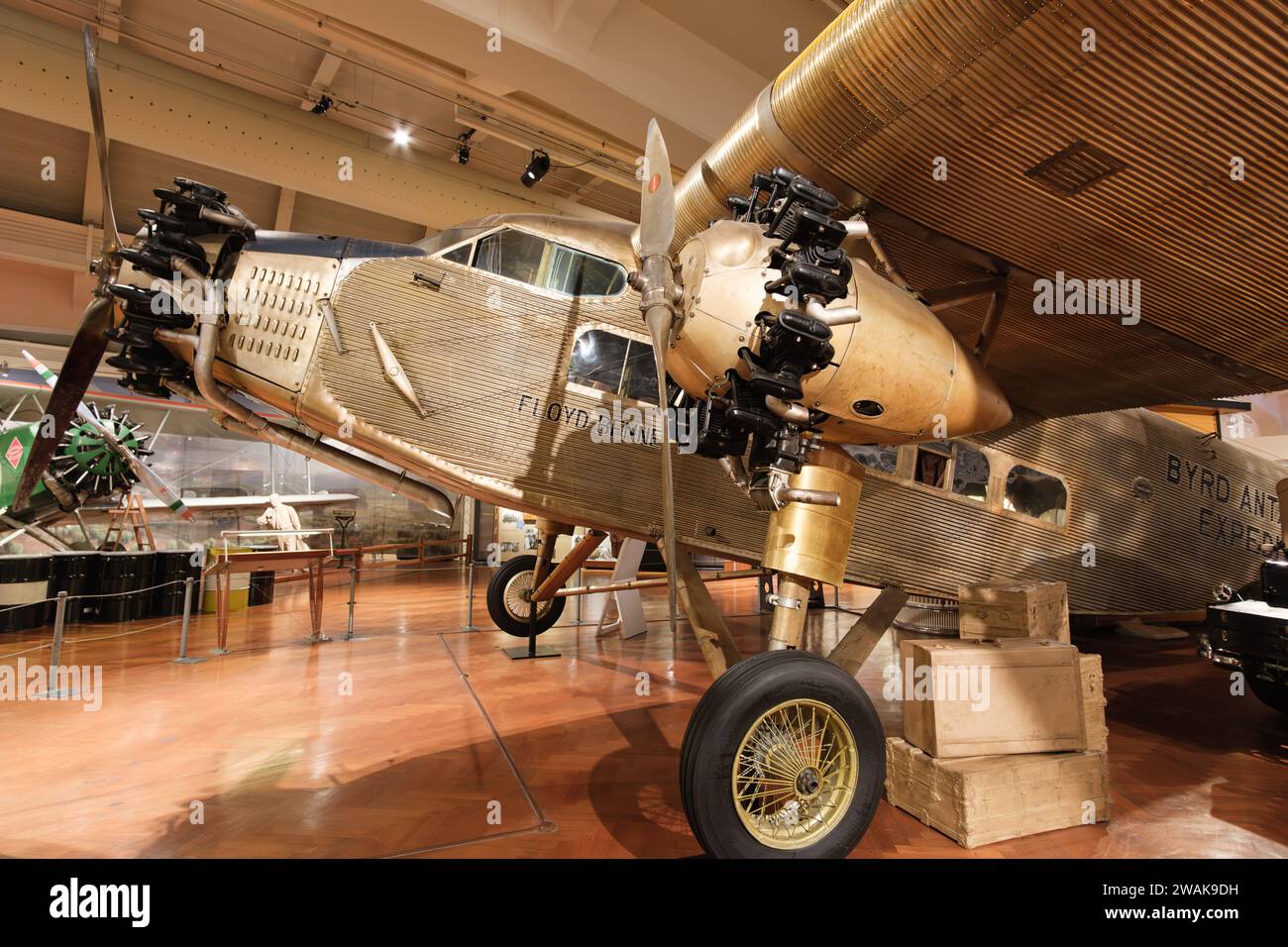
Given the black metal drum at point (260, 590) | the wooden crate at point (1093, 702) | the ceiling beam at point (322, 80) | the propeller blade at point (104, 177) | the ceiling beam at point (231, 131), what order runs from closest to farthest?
the wooden crate at point (1093, 702), the propeller blade at point (104, 177), the ceiling beam at point (231, 131), the ceiling beam at point (322, 80), the black metal drum at point (260, 590)

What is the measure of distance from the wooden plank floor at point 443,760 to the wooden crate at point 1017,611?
3.38ft

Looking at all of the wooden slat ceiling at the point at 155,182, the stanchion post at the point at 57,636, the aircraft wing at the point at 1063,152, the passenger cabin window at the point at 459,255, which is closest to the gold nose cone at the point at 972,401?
the aircraft wing at the point at 1063,152

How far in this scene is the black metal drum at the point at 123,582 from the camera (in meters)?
8.95

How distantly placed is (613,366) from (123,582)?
9400 millimetres

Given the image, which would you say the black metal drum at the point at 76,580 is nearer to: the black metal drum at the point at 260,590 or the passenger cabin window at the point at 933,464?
the black metal drum at the point at 260,590

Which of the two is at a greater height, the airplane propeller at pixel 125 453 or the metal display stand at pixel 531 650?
the airplane propeller at pixel 125 453

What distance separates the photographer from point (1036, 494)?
532 centimetres

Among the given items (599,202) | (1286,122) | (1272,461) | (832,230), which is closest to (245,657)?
(832,230)

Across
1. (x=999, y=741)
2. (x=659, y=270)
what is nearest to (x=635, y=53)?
(x=659, y=270)

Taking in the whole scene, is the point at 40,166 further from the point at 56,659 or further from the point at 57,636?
the point at 56,659

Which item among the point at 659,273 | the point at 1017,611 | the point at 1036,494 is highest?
the point at 659,273

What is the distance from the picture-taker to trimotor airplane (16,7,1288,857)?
2557 mm

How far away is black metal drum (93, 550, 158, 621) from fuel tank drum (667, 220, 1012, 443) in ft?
33.0

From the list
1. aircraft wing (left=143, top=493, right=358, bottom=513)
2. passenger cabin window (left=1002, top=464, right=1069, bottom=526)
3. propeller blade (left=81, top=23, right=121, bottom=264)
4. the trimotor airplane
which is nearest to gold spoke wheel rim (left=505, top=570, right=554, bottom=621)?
the trimotor airplane
